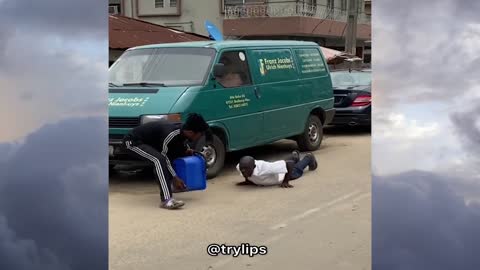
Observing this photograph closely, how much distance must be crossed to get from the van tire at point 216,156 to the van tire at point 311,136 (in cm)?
43

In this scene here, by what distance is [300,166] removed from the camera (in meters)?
3.01

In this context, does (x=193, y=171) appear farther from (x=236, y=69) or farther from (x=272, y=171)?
(x=236, y=69)

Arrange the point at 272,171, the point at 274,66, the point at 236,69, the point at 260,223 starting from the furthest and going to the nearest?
1. the point at 274,66
2. the point at 236,69
3. the point at 272,171
4. the point at 260,223

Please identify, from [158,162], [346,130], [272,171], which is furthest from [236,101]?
[346,130]

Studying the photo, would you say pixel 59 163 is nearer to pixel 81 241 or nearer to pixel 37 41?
pixel 81 241

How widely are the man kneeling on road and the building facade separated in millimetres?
653

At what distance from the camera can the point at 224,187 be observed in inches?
119

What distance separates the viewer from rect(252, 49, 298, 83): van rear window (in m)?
3.08

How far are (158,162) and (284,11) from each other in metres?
1.04

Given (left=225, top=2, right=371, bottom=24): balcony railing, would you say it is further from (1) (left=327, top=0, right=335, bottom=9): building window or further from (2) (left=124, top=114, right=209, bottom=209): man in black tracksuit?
(2) (left=124, top=114, right=209, bottom=209): man in black tracksuit

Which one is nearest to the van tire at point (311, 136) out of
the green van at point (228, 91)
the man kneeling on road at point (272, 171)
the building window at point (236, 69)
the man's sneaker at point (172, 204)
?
the green van at point (228, 91)

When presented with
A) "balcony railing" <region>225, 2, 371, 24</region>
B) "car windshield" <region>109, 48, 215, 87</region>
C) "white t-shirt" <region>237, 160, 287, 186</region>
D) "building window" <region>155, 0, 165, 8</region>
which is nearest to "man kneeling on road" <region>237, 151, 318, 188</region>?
"white t-shirt" <region>237, 160, 287, 186</region>

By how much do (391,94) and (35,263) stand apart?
6.24 ft

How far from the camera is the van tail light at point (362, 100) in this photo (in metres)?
2.90
